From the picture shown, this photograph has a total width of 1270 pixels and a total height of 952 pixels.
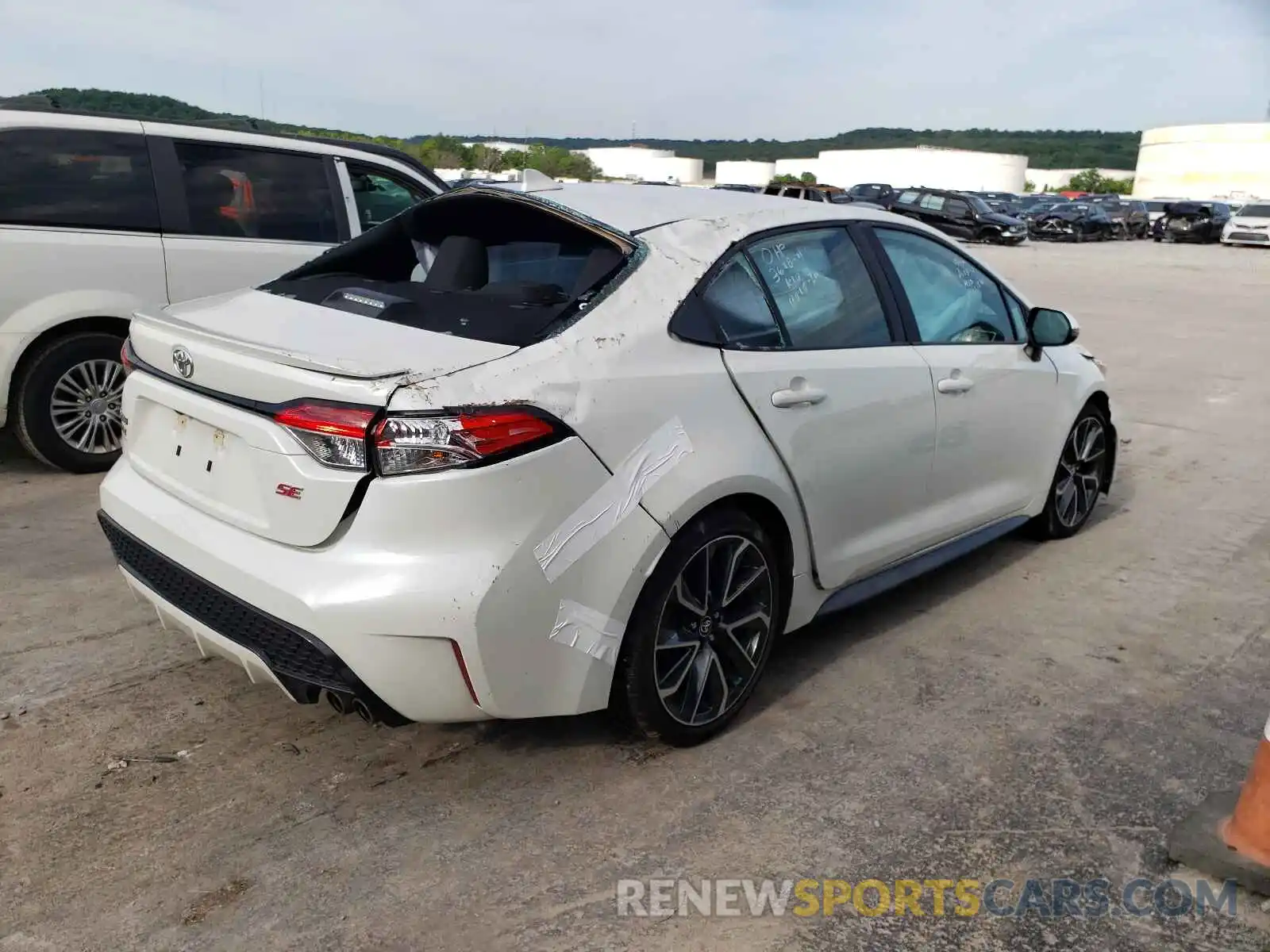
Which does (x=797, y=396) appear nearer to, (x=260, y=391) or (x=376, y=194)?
(x=260, y=391)

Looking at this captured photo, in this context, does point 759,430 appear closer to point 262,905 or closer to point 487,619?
point 487,619

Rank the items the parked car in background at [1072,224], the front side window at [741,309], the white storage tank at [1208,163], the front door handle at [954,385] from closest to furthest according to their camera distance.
→ 1. the front side window at [741,309]
2. the front door handle at [954,385]
3. the parked car in background at [1072,224]
4. the white storage tank at [1208,163]

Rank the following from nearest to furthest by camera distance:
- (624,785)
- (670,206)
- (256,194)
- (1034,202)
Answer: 1. (624,785)
2. (670,206)
3. (256,194)
4. (1034,202)

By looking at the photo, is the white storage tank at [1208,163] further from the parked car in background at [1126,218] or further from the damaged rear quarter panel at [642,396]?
the damaged rear quarter panel at [642,396]

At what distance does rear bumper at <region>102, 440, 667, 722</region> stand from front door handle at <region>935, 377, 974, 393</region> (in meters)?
1.59

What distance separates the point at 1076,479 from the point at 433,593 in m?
3.84

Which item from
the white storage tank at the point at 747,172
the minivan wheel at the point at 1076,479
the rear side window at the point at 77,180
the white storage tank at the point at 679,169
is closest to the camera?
the minivan wheel at the point at 1076,479

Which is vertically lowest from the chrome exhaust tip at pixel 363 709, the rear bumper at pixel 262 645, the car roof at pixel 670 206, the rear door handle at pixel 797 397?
the chrome exhaust tip at pixel 363 709

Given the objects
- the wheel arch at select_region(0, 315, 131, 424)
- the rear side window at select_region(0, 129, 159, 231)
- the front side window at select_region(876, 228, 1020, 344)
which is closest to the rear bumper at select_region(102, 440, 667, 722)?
the front side window at select_region(876, 228, 1020, 344)

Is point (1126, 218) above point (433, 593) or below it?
below

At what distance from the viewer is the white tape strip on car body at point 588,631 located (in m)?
2.75

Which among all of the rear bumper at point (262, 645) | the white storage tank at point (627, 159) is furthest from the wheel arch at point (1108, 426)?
the white storage tank at point (627, 159)

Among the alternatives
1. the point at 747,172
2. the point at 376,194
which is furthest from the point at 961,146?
the point at 376,194

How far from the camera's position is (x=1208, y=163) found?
3772 inches
